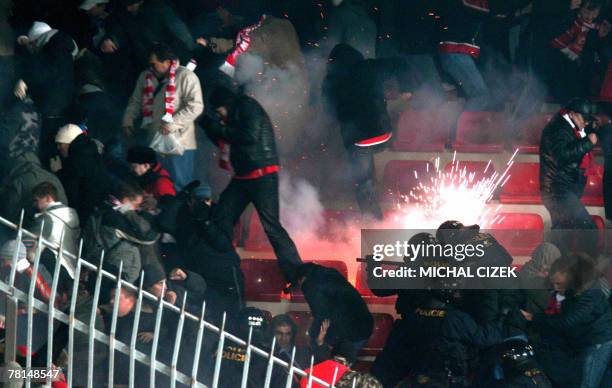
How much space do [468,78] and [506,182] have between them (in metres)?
1.00

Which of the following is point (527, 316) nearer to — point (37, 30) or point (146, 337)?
point (146, 337)

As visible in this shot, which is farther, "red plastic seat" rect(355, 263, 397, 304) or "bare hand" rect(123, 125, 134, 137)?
"bare hand" rect(123, 125, 134, 137)

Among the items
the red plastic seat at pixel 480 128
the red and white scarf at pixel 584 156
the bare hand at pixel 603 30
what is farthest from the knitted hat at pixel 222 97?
the bare hand at pixel 603 30

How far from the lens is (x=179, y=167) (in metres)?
10.3

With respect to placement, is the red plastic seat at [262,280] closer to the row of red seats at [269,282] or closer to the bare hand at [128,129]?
the row of red seats at [269,282]

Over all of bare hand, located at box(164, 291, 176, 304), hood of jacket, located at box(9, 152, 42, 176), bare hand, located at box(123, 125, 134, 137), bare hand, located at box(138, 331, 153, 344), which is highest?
bare hand, located at box(123, 125, 134, 137)

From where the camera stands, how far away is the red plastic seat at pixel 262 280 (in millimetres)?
9898

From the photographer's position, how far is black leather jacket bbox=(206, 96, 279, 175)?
32.4 ft

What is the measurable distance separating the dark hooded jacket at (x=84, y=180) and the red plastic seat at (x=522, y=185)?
352cm

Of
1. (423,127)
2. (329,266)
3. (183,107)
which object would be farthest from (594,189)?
(183,107)

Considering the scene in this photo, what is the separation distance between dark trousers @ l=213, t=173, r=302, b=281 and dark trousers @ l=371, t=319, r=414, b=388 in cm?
131

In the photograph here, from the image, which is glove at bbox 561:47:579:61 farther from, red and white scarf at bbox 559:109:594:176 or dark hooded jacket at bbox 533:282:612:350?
dark hooded jacket at bbox 533:282:612:350

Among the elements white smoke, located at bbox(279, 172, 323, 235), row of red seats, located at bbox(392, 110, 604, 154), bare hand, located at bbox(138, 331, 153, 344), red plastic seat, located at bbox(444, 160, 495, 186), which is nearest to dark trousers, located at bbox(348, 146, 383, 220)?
white smoke, located at bbox(279, 172, 323, 235)

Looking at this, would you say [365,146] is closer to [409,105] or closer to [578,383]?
[409,105]
